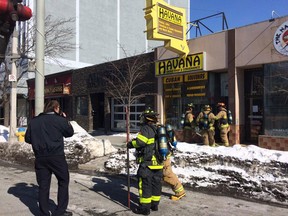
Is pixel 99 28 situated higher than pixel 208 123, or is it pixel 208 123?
pixel 99 28

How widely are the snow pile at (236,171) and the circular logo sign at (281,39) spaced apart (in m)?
5.61

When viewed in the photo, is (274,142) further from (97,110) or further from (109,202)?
(97,110)

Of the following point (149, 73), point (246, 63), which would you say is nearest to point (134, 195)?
point (246, 63)

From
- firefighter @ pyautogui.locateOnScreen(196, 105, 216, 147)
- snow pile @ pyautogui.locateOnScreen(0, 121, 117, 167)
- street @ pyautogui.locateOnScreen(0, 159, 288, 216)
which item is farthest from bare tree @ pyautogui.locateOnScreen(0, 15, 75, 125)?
street @ pyautogui.locateOnScreen(0, 159, 288, 216)

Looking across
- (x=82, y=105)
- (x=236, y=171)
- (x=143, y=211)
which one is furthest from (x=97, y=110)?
(x=143, y=211)

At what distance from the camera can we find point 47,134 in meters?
5.21

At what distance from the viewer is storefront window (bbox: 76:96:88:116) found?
23156 mm

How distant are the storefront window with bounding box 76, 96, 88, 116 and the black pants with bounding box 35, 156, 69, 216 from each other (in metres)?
18.0

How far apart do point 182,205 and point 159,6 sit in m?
9.50

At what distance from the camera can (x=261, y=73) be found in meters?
13.6

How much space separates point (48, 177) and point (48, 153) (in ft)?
1.24

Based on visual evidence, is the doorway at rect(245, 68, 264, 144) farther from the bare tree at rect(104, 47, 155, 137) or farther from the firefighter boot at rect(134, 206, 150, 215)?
the firefighter boot at rect(134, 206, 150, 215)

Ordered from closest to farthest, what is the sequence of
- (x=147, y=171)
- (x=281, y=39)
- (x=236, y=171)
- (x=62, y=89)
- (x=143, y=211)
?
(x=143, y=211)
(x=147, y=171)
(x=236, y=171)
(x=281, y=39)
(x=62, y=89)

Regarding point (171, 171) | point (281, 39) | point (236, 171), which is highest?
point (281, 39)
